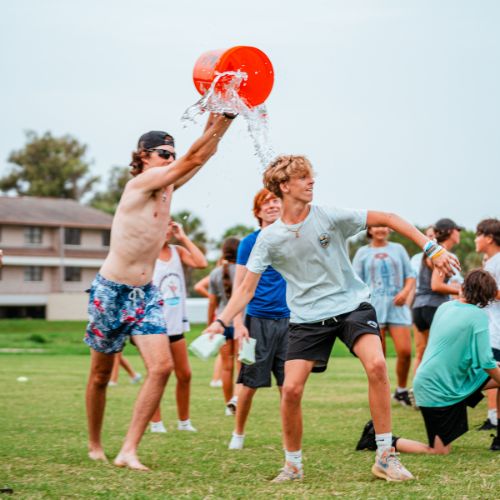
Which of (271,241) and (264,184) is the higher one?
(264,184)

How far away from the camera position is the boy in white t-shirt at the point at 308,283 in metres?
6.00

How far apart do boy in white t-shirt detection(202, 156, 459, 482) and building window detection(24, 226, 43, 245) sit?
206 ft

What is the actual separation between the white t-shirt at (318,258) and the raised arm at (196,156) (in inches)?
26.9

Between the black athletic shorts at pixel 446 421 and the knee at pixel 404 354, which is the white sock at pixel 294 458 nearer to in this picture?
the black athletic shorts at pixel 446 421

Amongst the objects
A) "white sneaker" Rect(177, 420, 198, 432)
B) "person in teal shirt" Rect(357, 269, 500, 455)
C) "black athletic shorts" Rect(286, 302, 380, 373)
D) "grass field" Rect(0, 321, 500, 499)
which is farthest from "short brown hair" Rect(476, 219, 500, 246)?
"white sneaker" Rect(177, 420, 198, 432)

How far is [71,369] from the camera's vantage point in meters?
19.3

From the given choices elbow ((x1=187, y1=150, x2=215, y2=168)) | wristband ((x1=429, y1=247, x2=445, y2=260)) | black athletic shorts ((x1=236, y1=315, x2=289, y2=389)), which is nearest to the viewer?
wristband ((x1=429, y1=247, x2=445, y2=260))

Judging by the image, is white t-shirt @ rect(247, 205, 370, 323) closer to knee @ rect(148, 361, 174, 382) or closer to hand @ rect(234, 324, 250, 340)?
hand @ rect(234, 324, 250, 340)

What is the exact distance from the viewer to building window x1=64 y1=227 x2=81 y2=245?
6881 centimetres

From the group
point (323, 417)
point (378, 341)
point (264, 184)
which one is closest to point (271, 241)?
point (264, 184)

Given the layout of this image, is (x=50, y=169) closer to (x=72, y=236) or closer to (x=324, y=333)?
(x=72, y=236)

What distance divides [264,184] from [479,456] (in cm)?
269

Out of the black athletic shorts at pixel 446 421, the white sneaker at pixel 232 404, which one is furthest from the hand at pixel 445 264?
the white sneaker at pixel 232 404

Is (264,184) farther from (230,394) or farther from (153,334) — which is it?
(230,394)
